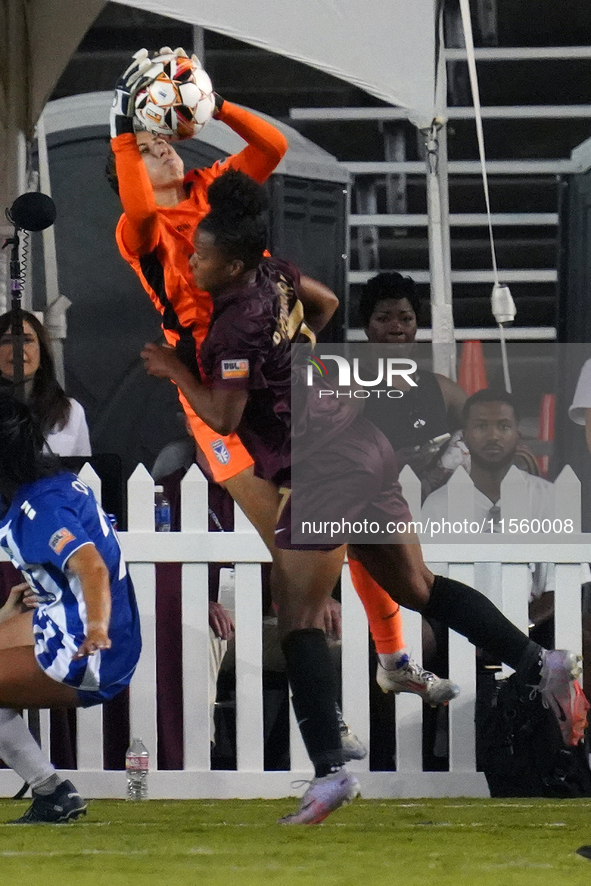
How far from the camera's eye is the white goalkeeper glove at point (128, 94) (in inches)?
135

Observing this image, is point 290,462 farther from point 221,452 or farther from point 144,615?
point 144,615

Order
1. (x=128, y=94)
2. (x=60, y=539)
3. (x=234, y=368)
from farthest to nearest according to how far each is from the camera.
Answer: (x=128, y=94)
(x=234, y=368)
(x=60, y=539)

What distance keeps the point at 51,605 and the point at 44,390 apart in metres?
0.96

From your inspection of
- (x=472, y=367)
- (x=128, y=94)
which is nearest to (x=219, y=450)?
(x=472, y=367)

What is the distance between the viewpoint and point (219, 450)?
362cm

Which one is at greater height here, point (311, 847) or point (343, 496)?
point (343, 496)

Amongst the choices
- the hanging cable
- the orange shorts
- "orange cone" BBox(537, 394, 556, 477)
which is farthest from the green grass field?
the hanging cable

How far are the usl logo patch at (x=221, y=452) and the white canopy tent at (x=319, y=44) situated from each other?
2.65 feet

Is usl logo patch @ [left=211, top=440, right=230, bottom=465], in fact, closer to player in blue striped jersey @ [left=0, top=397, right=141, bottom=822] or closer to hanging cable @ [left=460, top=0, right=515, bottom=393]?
player in blue striped jersey @ [left=0, top=397, right=141, bottom=822]

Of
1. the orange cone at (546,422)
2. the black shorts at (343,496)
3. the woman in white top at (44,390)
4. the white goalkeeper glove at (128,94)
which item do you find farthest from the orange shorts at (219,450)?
the orange cone at (546,422)

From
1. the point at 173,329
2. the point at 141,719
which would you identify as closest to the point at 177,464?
the point at 173,329

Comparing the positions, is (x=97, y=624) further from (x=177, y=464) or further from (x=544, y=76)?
(x=544, y=76)

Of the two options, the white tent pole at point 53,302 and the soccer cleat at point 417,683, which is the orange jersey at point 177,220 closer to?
the white tent pole at point 53,302

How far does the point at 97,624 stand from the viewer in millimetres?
3039
